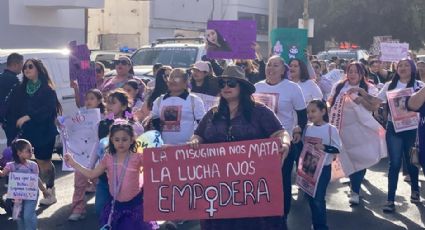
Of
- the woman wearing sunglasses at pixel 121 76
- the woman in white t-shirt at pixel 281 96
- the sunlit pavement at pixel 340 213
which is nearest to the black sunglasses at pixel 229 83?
the woman in white t-shirt at pixel 281 96

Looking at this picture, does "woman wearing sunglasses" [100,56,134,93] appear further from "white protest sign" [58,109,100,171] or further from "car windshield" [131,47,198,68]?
"car windshield" [131,47,198,68]

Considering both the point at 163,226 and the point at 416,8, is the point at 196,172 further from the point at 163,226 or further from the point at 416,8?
the point at 416,8

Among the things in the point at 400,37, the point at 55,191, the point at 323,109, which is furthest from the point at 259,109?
the point at 400,37

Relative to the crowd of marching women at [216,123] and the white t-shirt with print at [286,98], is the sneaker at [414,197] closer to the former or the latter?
the crowd of marching women at [216,123]

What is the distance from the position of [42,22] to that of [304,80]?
60.8ft

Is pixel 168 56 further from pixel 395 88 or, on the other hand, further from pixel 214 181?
pixel 214 181

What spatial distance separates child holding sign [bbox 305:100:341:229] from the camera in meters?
6.65

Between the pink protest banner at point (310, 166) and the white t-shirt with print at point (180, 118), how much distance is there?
1.08 meters

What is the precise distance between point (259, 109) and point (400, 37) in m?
38.2

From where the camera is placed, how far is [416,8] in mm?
40875

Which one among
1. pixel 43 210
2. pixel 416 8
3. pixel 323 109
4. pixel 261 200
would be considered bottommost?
pixel 43 210

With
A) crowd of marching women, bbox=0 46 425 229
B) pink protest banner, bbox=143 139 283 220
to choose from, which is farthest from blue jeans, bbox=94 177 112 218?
pink protest banner, bbox=143 139 283 220

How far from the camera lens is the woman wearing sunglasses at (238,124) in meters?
4.93

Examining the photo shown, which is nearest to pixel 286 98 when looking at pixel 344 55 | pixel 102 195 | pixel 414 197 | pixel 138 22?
pixel 102 195
